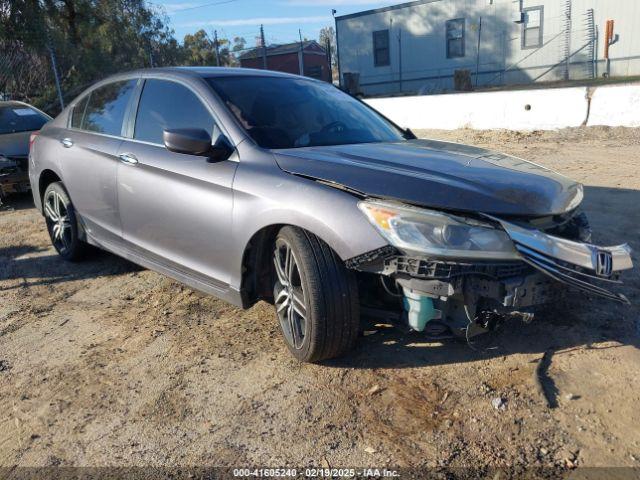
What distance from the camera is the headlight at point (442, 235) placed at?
103 inches

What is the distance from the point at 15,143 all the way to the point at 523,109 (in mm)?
9378

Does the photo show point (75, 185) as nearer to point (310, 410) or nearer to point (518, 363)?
point (310, 410)

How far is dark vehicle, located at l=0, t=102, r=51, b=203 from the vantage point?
762 cm

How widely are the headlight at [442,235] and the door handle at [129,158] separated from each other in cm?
215

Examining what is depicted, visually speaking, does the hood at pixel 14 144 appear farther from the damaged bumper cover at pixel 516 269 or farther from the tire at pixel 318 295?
the damaged bumper cover at pixel 516 269

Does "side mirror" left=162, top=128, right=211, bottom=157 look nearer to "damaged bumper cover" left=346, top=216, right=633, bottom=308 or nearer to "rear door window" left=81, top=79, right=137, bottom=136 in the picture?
"damaged bumper cover" left=346, top=216, right=633, bottom=308

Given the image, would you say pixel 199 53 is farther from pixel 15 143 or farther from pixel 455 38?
pixel 15 143

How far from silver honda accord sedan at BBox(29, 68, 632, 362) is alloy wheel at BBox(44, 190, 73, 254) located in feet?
2.13

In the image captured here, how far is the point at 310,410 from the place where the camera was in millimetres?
2783

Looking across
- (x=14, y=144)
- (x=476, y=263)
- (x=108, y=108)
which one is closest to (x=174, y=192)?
(x=108, y=108)

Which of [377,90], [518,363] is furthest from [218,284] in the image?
[377,90]

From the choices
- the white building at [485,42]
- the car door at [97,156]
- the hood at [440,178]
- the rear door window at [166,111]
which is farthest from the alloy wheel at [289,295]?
the white building at [485,42]

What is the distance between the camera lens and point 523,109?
11641 mm

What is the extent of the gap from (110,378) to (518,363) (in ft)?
7.49
